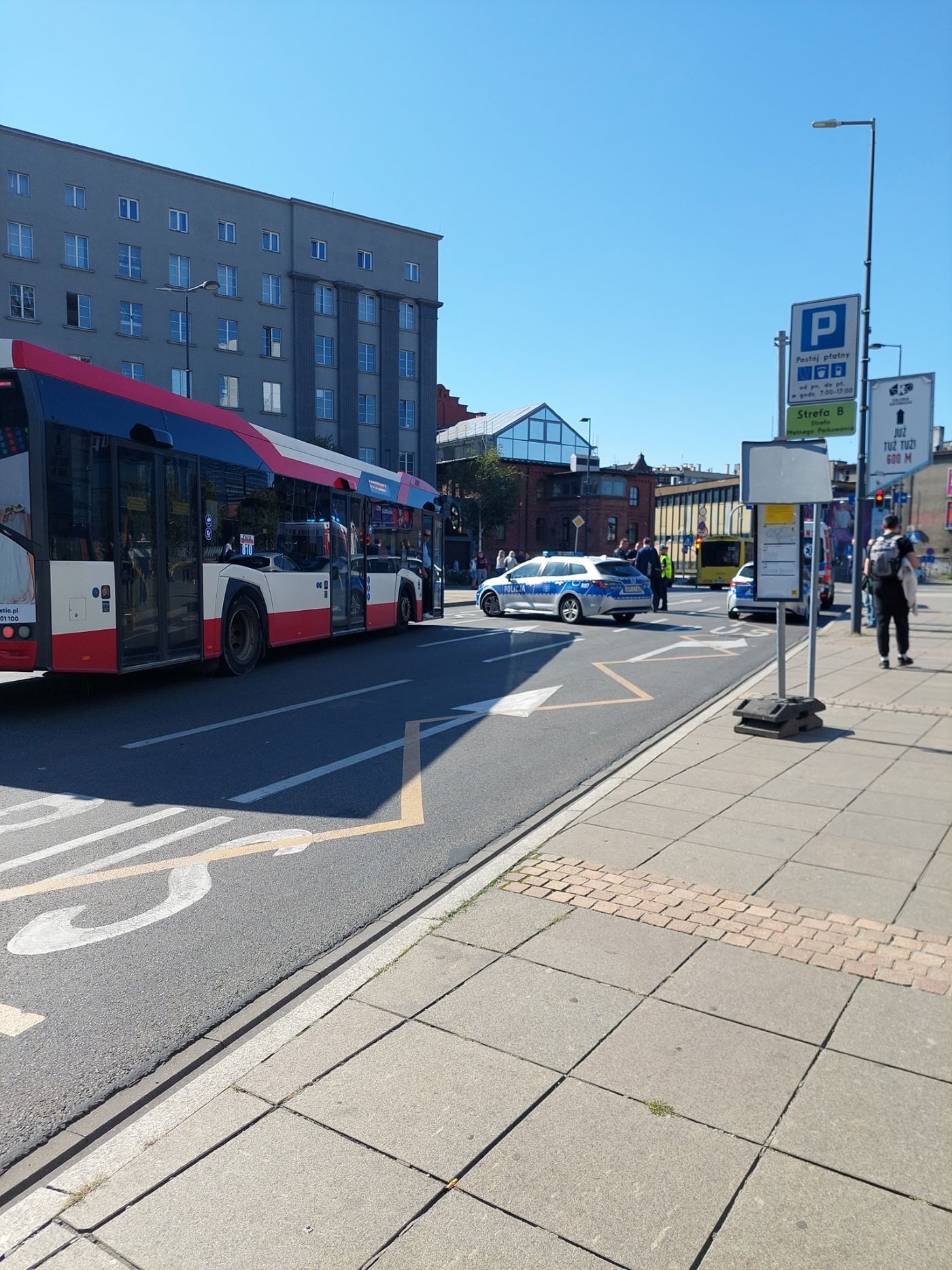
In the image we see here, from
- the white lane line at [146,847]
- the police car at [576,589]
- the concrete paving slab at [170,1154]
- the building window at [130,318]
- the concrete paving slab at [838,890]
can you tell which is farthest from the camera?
the building window at [130,318]

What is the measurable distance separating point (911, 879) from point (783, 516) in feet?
15.9

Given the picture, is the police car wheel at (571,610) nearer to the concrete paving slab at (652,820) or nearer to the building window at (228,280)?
the concrete paving slab at (652,820)

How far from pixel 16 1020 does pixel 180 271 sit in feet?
170

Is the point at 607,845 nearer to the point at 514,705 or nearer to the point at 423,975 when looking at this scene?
the point at 423,975

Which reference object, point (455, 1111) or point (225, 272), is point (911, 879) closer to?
point (455, 1111)

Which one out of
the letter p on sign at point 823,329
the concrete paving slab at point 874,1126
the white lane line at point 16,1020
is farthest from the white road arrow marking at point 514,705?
the concrete paving slab at point 874,1126

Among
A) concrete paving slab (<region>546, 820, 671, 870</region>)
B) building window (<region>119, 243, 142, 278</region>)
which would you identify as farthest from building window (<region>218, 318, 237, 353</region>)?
concrete paving slab (<region>546, 820, 671, 870</region>)

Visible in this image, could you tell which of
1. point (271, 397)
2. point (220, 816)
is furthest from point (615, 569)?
point (271, 397)

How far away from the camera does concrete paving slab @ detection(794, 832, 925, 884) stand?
521 centimetres

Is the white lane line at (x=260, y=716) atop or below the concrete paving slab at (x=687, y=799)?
atop

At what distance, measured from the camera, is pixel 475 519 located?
2574 inches

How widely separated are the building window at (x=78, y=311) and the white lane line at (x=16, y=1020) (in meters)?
48.3

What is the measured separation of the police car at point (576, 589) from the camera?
2230 centimetres

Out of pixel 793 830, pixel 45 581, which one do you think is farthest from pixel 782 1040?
pixel 45 581
